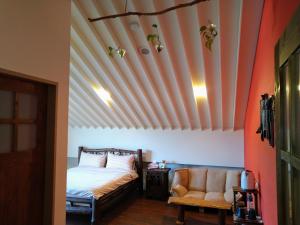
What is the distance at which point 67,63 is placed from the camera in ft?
8.11

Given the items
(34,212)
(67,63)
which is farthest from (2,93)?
(34,212)

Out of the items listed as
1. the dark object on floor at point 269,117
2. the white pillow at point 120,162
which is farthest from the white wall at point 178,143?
the dark object on floor at point 269,117

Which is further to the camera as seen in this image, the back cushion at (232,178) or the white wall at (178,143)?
the white wall at (178,143)

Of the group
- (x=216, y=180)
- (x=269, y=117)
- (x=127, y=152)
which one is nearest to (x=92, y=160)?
(x=127, y=152)

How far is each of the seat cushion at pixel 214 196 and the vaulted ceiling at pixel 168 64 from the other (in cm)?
136

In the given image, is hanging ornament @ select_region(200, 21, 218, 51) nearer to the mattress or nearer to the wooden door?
the wooden door

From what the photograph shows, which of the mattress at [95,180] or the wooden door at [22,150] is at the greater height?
the wooden door at [22,150]

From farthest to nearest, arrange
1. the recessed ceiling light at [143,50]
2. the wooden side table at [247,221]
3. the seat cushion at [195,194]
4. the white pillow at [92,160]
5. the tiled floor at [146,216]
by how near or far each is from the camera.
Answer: the white pillow at [92,160] → the seat cushion at [195,194] → the tiled floor at [146,216] → the recessed ceiling light at [143,50] → the wooden side table at [247,221]

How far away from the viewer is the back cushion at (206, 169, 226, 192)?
4.71 metres

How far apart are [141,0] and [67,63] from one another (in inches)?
42.4

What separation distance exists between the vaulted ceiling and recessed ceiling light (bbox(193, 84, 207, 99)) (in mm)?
62

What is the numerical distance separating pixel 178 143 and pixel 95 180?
81.3 inches

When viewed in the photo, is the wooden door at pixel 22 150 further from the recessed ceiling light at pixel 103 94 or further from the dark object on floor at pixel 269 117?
the recessed ceiling light at pixel 103 94

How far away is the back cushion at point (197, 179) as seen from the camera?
15.8 ft
